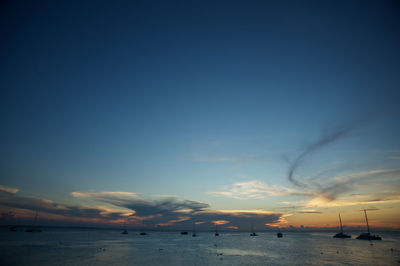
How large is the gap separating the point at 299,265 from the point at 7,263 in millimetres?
66169

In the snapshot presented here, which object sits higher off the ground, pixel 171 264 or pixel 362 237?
pixel 171 264

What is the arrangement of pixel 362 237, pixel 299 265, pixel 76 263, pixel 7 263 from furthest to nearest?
pixel 362 237 → pixel 299 265 → pixel 76 263 → pixel 7 263

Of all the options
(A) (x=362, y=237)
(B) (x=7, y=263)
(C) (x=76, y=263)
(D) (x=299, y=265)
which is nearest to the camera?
(B) (x=7, y=263)

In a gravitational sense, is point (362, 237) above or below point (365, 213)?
below

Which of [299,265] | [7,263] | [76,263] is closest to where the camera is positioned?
[7,263]

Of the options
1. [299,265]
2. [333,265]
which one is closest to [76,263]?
[299,265]

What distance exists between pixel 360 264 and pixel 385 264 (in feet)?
21.3

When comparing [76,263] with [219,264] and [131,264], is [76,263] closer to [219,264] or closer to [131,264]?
[131,264]

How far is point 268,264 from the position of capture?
5500 cm

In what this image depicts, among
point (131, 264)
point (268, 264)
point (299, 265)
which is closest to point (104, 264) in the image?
point (131, 264)

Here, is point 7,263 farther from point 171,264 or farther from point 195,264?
point 195,264

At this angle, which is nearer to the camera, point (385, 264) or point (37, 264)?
point (37, 264)

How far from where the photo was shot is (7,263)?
45.0 meters

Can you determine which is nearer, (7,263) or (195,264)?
(7,263)
